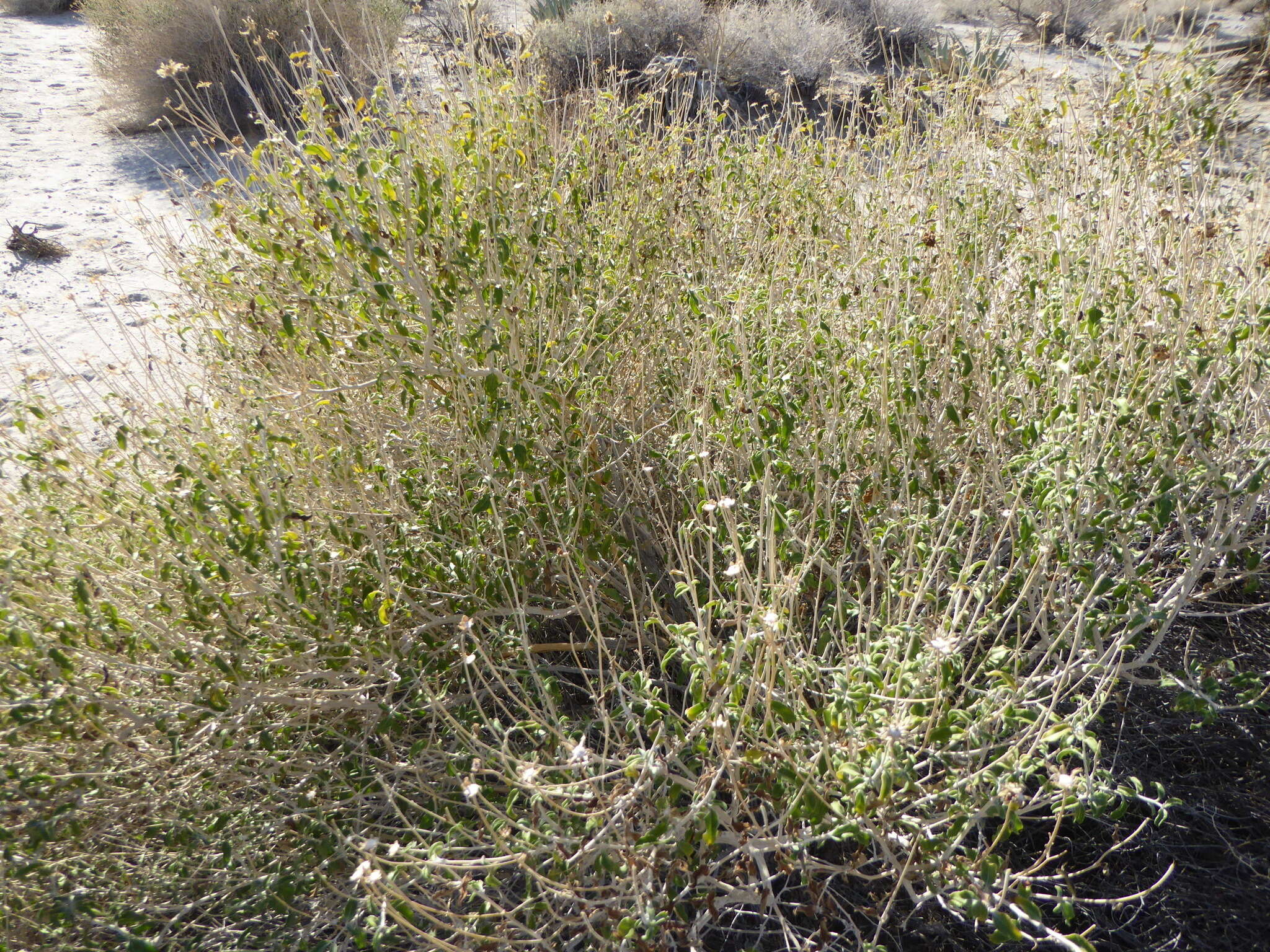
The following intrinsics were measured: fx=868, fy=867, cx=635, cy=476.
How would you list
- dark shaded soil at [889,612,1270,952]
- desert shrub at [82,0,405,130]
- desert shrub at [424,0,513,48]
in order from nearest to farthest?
1. dark shaded soil at [889,612,1270,952]
2. desert shrub at [424,0,513,48]
3. desert shrub at [82,0,405,130]

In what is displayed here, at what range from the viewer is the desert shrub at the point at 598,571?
1.72 meters

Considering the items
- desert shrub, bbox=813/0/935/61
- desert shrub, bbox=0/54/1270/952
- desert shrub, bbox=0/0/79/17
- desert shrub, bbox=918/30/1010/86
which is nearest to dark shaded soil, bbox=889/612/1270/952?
desert shrub, bbox=0/54/1270/952

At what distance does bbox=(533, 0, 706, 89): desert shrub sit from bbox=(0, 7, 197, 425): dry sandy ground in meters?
3.58

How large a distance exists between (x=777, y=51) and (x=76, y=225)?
6.23 metres

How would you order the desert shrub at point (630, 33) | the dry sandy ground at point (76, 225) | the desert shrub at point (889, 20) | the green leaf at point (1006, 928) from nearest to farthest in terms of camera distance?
the green leaf at point (1006, 928), the dry sandy ground at point (76, 225), the desert shrub at point (630, 33), the desert shrub at point (889, 20)

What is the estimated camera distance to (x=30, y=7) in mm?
11914

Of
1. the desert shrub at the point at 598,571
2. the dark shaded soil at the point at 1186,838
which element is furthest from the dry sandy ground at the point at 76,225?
the dark shaded soil at the point at 1186,838

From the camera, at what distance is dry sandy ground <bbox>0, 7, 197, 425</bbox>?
443 cm

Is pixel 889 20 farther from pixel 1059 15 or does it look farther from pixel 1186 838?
pixel 1186 838

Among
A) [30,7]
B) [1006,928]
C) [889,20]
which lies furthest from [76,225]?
[889,20]

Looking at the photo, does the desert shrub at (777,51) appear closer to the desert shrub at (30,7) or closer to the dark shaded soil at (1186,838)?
the dark shaded soil at (1186,838)

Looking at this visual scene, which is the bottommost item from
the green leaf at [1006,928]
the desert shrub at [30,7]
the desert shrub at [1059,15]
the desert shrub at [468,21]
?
the green leaf at [1006,928]

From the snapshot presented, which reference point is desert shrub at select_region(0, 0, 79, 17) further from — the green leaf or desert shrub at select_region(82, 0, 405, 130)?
the green leaf

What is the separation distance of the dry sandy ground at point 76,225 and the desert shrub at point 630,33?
3.58 metres
